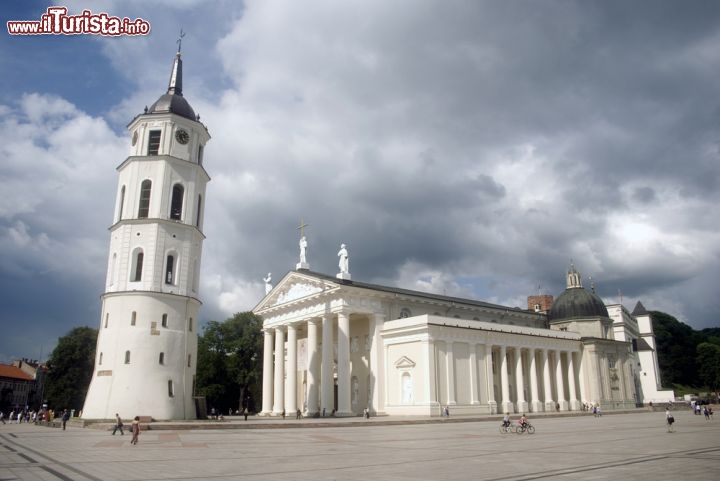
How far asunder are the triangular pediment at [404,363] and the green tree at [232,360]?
2726 centimetres

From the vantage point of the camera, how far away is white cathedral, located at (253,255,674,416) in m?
45.8

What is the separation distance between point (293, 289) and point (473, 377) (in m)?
18.6

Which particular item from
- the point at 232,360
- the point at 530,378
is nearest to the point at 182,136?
the point at 232,360

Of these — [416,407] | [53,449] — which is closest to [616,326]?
[416,407]

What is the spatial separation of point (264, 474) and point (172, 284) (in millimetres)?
28299

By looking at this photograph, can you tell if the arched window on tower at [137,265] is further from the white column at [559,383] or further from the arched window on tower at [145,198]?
the white column at [559,383]

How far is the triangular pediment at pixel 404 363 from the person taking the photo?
45.7 meters

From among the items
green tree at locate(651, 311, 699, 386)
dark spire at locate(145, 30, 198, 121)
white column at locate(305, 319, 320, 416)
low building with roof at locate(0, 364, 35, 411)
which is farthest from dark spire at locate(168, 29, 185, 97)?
green tree at locate(651, 311, 699, 386)

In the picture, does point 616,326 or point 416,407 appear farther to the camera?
point 616,326

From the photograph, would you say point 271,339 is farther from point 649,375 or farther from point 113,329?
point 649,375

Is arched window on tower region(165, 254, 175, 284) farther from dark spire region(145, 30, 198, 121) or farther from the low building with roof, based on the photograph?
the low building with roof

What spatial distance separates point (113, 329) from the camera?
36156 millimetres

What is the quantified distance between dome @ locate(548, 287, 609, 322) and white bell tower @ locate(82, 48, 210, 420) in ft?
160

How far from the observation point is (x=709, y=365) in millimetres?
103250
